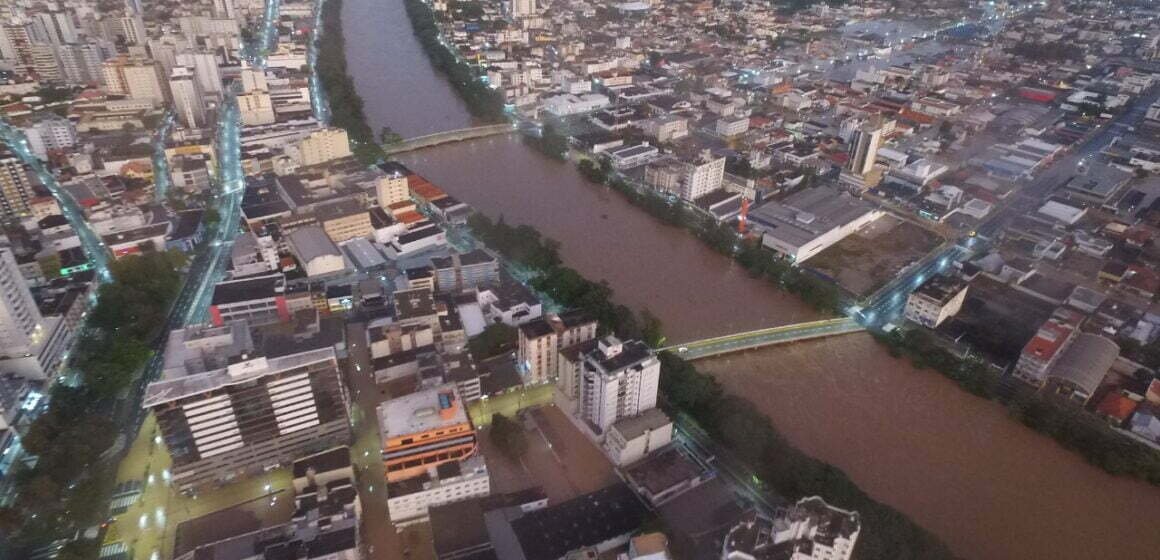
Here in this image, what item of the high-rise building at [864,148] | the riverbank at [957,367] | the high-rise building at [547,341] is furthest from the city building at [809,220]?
the high-rise building at [547,341]

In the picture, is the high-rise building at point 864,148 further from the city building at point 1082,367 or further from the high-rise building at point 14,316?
the high-rise building at point 14,316

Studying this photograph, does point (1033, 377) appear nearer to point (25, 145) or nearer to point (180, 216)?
point (180, 216)

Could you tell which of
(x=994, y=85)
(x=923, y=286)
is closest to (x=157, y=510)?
(x=923, y=286)

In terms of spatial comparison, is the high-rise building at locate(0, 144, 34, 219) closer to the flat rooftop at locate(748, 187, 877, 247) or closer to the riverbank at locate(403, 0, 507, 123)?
the riverbank at locate(403, 0, 507, 123)

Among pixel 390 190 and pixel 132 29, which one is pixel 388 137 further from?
pixel 132 29

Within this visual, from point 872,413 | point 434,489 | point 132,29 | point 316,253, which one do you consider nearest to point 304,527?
point 434,489

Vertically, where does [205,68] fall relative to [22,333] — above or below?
above

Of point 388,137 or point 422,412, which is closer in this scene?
point 422,412
